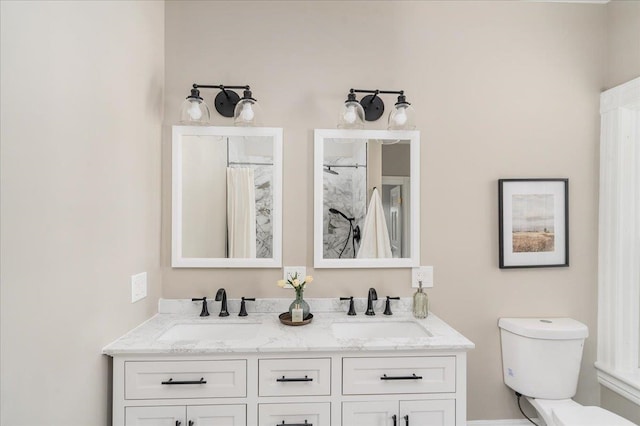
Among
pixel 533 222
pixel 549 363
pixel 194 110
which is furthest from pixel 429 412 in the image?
pixel 194 110

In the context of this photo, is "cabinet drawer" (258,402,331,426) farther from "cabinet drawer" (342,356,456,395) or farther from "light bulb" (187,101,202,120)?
"light bulb" (187,101,202,120)

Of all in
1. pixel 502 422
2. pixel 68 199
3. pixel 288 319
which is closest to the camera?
pixel 68 199

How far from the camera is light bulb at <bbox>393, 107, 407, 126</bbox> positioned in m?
1.85

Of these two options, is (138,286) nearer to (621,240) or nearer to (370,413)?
(370,413)

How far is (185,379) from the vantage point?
4.63 ft

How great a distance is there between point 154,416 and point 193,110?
57.0 inches

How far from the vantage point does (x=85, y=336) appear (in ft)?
4.10

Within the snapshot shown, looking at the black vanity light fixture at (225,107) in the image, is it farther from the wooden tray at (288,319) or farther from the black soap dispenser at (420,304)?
the black soap dispenser at (420,304)

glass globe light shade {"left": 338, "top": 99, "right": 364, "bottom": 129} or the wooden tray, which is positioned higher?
glass globe light shade {"left": 338, "top": 99, "right": 364, "bottom": 129}

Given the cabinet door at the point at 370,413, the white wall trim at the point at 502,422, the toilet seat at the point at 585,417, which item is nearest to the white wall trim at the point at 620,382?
the toilet seat at the point at 585,417

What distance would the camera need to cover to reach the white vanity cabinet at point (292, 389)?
4.58ft

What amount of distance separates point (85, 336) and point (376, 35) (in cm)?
209

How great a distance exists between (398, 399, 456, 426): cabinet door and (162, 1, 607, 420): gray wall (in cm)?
61

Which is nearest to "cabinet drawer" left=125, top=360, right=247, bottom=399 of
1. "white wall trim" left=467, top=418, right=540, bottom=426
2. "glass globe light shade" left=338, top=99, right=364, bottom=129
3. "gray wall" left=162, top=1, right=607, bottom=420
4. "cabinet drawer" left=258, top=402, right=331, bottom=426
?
"cabinet drawer" left=258, top=402, right=331, bottom=426
